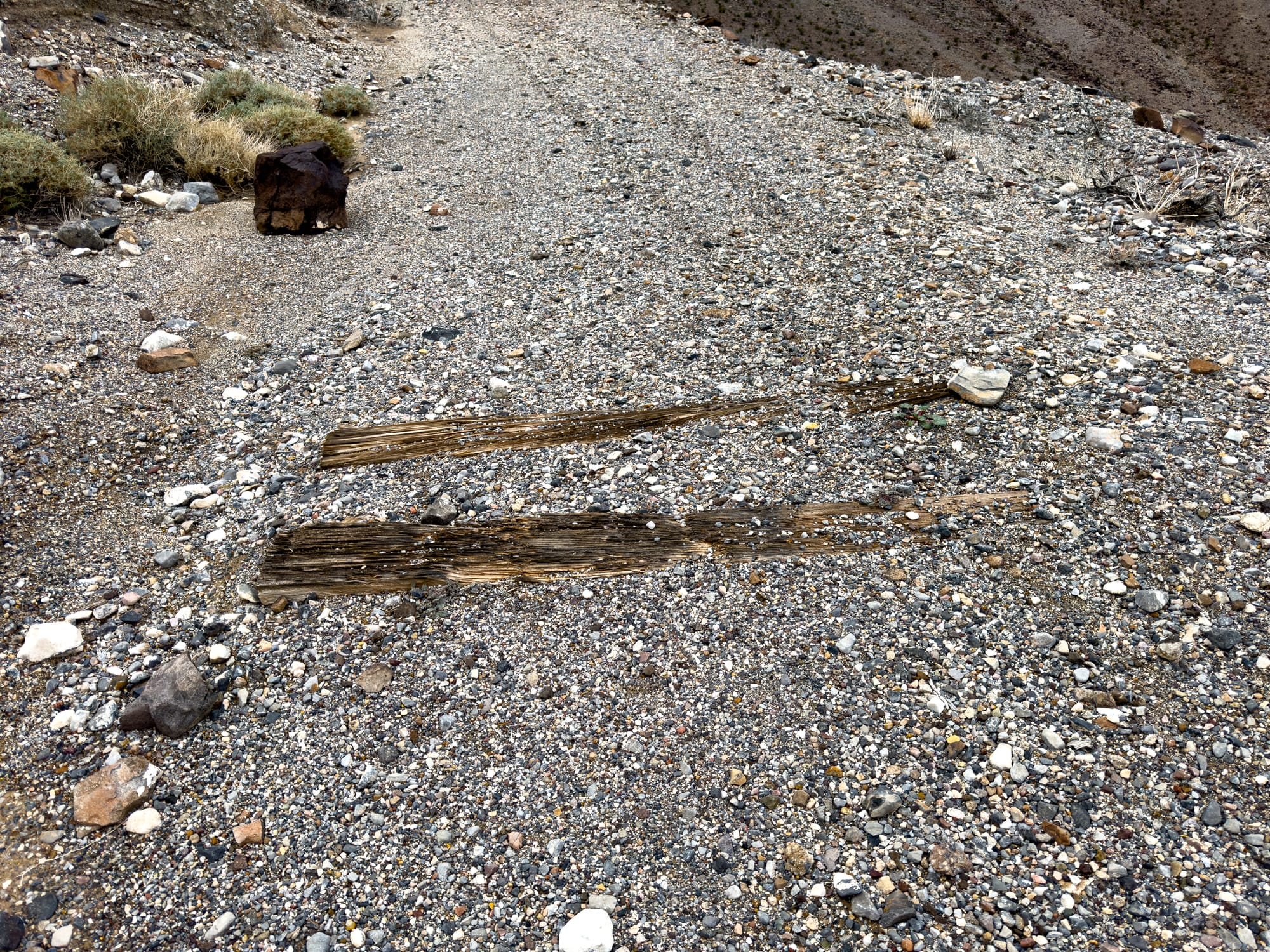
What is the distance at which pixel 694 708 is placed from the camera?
11.8ft

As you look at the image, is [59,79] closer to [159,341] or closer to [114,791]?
[159,341]

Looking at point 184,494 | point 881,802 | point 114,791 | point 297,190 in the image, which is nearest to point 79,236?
point 297,190

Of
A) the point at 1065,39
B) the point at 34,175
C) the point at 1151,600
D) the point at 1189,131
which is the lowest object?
the point at 34,175

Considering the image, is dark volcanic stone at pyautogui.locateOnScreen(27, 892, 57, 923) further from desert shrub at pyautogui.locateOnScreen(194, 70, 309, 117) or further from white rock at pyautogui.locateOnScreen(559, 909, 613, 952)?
desert shrub at pyautogui.locateOnScreen(194, 70, 309, 117)

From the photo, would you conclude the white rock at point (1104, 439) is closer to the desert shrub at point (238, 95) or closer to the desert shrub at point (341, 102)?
the desert shrub at point (238, 95)

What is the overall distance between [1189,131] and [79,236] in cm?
1270

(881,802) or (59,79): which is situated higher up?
(59,79)

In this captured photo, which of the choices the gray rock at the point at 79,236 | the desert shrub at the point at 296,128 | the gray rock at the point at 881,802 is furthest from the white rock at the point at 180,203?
the gray rock at the point at 881,802

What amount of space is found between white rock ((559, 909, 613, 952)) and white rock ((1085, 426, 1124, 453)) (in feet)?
12.9

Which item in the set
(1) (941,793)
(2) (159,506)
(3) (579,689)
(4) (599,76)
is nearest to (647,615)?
(3) (579,689)

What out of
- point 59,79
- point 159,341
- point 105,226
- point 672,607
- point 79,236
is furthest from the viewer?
point 59,79

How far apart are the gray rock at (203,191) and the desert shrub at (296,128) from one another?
116 centimetres

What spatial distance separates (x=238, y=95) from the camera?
9.95 metres

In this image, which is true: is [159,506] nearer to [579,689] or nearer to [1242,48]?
[579,689]
